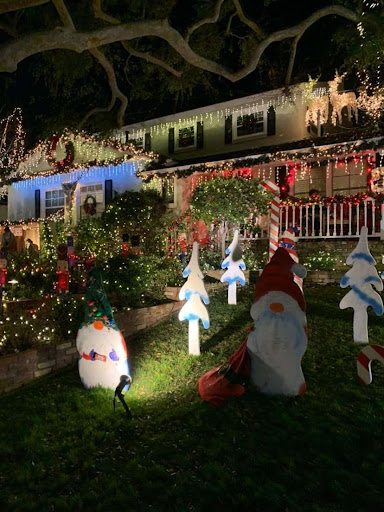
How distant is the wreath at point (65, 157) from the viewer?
19.1 metres

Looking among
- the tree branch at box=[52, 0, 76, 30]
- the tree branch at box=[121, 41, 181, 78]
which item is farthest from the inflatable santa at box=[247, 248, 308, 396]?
the tree branch at box=[121, 41, 181, 78]

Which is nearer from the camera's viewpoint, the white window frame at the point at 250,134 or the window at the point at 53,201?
the white window frame at the point at 250,134

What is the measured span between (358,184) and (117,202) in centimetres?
912

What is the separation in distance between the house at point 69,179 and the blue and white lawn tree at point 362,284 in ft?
38.1

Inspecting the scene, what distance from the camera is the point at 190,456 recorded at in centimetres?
457

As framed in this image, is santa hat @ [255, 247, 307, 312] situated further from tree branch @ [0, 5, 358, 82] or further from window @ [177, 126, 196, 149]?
window @ [177, 126, 196, 149]

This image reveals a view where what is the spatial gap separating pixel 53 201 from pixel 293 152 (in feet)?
39.0

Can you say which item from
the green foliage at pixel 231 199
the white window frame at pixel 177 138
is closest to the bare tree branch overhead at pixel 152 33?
the white window frame at pixel 177 138

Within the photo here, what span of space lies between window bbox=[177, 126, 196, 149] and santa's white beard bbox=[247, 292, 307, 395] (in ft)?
48.7

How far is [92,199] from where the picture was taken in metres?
19.1

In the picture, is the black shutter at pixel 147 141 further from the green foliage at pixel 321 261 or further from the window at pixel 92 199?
the green foliage at pixel 321 261

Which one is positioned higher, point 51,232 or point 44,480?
point 51,232

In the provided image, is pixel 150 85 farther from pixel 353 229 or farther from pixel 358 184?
pixel 353 229

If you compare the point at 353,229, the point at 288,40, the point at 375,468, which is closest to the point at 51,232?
the point at 353,229
